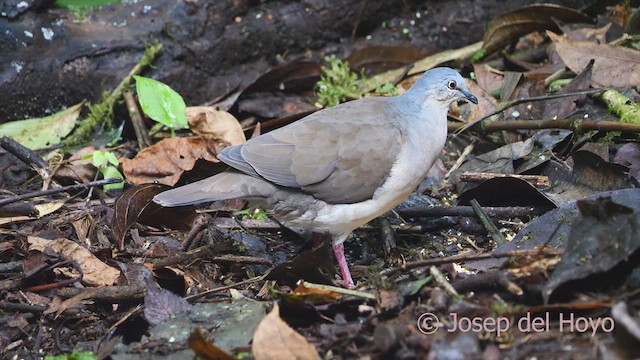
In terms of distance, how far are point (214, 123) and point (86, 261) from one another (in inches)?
67.5

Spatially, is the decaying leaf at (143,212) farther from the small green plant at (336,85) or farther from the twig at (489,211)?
the small green plant at (336,85)

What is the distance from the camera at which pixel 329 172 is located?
4.43m

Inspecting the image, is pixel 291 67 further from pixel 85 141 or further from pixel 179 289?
pixel 179 289

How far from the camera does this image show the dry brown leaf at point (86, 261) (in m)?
4.34

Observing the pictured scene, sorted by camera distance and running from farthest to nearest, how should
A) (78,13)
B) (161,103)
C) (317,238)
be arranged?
(78,13)
(161,103)
(317,238)

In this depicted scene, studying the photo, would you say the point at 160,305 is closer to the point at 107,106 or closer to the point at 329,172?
the point at 329,172

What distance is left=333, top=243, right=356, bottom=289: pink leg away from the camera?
14.5ft

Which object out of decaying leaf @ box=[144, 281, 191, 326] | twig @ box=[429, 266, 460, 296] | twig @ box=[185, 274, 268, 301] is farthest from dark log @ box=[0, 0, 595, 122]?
twig @ box=[429, 266, 460, 296]

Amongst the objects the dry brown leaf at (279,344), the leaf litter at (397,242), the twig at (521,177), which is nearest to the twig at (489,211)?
the leaf litter at (397,242)

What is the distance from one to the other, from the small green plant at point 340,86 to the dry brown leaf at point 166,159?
4.34ft

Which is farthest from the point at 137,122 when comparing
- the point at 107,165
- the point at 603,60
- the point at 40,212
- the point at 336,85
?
the point at 603,60

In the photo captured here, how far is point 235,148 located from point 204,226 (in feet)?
1.75

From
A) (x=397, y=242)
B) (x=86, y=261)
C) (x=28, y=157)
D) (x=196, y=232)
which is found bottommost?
(x=397, y=242)

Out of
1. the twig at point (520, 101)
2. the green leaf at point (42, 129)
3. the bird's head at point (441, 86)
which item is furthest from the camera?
the green leaf at point (42, 129)
